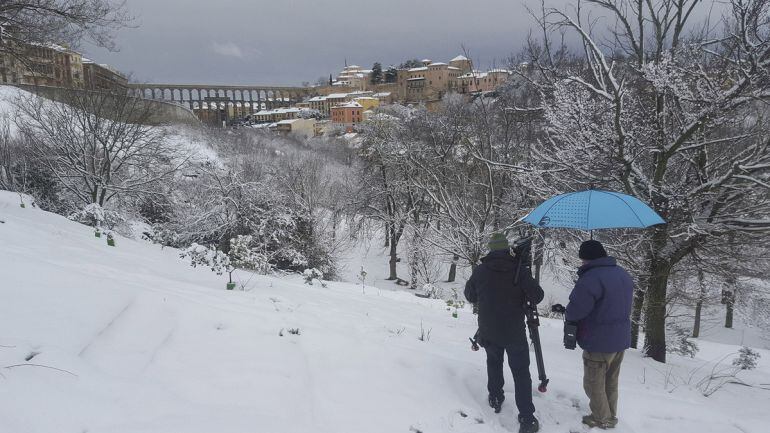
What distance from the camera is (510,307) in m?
3.72

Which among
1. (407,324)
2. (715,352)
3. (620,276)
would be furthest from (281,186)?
(620,276)

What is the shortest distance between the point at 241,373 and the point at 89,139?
16.7 meters

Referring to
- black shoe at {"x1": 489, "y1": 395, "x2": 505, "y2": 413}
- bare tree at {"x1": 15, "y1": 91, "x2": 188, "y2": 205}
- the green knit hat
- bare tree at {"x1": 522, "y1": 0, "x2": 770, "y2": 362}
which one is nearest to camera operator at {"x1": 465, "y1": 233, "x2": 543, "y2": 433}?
the green knit hat

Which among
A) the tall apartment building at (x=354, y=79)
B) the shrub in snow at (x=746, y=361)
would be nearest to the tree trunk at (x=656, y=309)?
the shrub in snow at (x=746, y=361)

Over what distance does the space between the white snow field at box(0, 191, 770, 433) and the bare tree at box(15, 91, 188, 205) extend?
1165 cm

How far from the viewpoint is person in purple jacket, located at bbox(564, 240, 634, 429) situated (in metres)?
3.58

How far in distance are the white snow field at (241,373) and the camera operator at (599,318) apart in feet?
1.59

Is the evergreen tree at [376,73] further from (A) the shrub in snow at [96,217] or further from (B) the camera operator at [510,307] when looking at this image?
(B) the camera operator at [510,307]

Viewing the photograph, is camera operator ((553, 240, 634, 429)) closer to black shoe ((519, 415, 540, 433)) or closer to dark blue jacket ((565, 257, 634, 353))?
dark blue jacket ((565, 257, 634, 353))

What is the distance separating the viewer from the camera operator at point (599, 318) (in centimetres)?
358

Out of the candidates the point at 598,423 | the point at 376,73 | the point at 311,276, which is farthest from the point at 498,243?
the point at 376,73

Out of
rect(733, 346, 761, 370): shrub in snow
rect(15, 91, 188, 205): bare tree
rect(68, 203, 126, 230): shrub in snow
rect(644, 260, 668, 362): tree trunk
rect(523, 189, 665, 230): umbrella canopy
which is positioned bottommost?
rect(733, 346, 761, 370): shrub in snow

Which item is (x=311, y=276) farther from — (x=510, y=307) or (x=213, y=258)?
(x=510, y=307)

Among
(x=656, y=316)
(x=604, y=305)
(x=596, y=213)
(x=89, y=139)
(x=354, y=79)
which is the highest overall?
(x=354, y=79)
